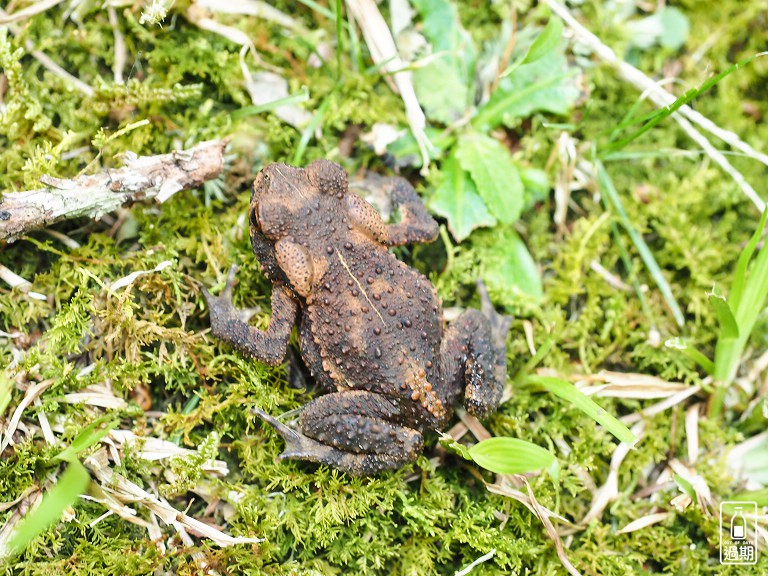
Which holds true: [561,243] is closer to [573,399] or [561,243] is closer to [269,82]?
[573,399]

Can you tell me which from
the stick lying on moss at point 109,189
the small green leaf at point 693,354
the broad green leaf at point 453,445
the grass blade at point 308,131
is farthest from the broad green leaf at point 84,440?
the small green leaf at point 693,354

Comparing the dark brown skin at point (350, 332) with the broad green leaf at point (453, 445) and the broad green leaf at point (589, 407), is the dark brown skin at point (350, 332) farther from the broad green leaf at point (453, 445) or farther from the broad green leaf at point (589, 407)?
the broad green leaf at point (589, 407)

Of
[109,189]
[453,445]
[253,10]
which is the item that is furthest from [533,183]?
[109,189]

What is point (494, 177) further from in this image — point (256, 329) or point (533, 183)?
point (256, 329)

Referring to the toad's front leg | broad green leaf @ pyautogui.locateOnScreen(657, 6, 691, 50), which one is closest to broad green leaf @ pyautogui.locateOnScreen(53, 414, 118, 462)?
the toad's front leg

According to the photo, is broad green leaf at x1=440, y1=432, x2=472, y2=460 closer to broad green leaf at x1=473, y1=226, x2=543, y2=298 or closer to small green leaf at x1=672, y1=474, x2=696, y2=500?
broad green leaf at x1=473, y1=226, x2=543, y2=298

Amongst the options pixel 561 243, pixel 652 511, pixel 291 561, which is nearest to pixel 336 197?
pixel 561 243
